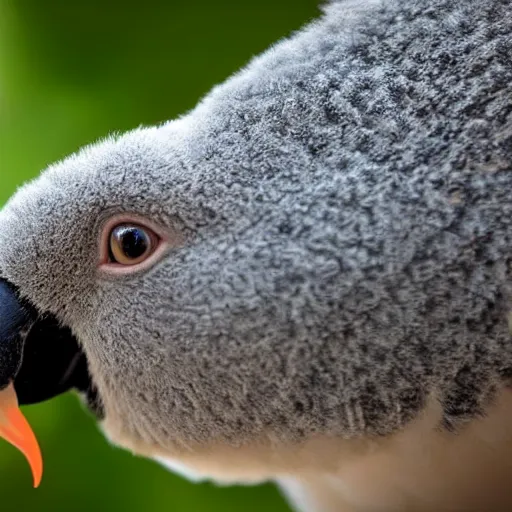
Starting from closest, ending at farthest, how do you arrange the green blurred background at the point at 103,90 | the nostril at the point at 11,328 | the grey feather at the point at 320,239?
the grey feather at the point at 320,239 → the nostril at the point at 11,328 → the green blurred background at the point at 103,90

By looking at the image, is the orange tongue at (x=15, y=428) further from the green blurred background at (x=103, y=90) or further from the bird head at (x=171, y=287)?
the green blurred background at (x=103, y=90)

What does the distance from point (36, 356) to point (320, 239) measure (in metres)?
0.38

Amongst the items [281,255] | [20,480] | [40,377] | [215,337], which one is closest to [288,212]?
[281,255]

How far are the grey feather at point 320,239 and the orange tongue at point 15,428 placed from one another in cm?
13

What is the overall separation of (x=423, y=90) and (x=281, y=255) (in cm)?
22

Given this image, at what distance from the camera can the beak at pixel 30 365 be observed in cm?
84

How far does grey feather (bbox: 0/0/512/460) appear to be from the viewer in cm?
71

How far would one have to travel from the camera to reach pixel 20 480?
1.81m

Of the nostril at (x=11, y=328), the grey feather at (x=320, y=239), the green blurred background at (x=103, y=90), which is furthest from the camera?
the green blurred background at (x=103, y=90)

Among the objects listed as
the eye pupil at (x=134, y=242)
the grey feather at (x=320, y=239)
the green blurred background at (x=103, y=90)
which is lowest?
the grey feather at (x=320, y=239)

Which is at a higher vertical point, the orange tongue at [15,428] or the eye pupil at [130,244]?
the eye pupil at [130,244]

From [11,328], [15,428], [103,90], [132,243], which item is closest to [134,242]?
[132,243]

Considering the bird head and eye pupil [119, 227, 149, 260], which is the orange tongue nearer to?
the bird head

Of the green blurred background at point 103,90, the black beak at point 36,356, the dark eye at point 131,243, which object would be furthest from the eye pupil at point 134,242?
the green blurred background at point 103,90
